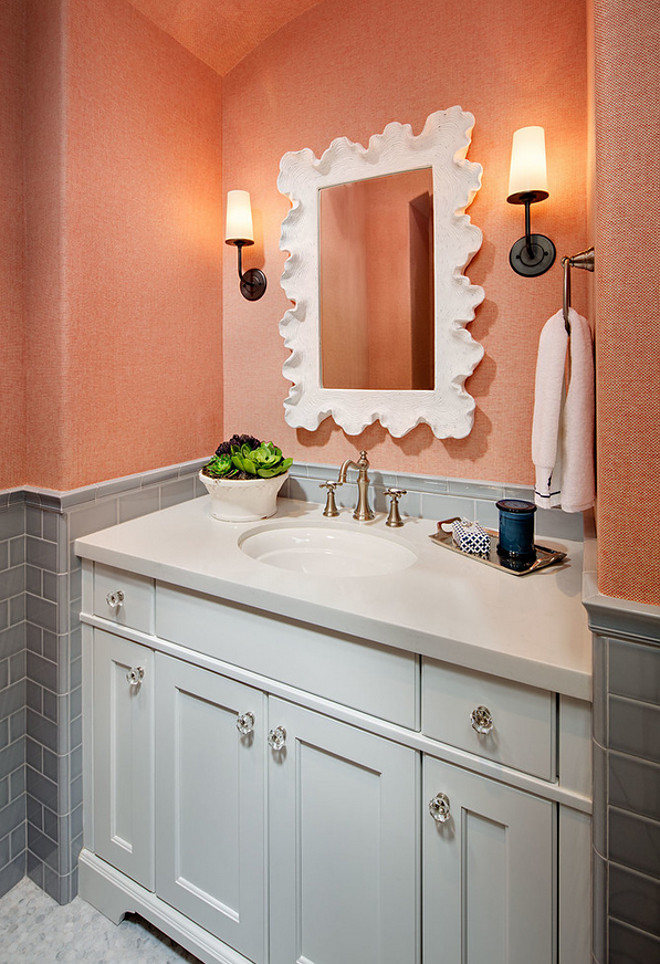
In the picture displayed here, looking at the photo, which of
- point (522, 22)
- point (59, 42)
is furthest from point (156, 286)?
point (522, 22)

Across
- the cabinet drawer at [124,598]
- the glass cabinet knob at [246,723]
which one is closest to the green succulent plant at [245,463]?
the cabinet drawer at [124,598]

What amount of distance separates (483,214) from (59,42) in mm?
1118

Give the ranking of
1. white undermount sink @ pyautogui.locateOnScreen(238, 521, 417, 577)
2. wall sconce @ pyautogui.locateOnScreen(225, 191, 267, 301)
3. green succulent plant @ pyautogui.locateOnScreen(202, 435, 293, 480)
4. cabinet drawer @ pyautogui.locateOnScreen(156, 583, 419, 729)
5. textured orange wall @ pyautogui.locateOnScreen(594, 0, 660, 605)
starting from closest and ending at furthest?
textured orange wall @ pyautogui.locateOnScreen(594, 0, 660, 605)
cabinet drawer @ pyautogui.locateOnScreen(156, 583, 419, 729)
white undermount sink @ pyautogui.locateOnScreen(238, 521, 417, 577)
green succulent plant @ pyautogui.locateOnScreen(202, 435, 293, 480)
wall sconce @ pyautogui.locateOnScreen(225, 191, 267, 301)

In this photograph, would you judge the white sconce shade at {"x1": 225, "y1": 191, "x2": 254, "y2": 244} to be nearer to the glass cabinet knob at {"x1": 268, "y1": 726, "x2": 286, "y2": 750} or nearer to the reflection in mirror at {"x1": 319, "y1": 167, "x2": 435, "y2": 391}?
the reflection in mirror at {"x1": 319, "y1": 167, "x2": 435, "y2": 391}

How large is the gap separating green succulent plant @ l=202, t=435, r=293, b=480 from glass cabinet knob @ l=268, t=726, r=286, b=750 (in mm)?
671

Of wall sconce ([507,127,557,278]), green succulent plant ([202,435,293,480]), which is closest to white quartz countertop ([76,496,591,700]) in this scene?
green succulent plant ([202,435,293,480])

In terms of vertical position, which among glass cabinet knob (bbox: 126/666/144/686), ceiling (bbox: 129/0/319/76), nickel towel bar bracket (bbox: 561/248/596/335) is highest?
ceiling (bbox: 129/0/319/76)

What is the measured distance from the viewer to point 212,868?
1.24m

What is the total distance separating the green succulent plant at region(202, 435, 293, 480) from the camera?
153 cm

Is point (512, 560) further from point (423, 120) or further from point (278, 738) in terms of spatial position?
point (423, 120)

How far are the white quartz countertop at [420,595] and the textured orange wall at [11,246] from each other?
328 mm

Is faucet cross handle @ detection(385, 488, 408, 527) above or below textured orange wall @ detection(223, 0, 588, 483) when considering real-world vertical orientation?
below

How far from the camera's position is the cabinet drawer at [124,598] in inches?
51.3

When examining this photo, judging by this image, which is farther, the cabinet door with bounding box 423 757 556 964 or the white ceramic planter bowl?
the white ceramic planter bowl
